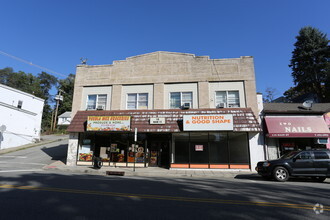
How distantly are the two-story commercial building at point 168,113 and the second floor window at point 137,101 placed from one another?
0.08 m

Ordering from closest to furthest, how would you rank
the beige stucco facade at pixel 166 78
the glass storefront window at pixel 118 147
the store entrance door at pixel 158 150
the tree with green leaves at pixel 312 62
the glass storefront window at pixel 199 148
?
1. the glass storefront window at pixel 199 148
2. the beige stucco facade at pixel 166 78
3. the glass storefront window at pixel 118 147
4. the store entrance door at pixel 158 150
5. the tree with green leaves at pixel 312 62

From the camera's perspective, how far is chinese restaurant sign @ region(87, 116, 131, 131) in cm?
1465

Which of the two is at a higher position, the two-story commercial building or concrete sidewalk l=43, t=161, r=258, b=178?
the two-story commercial building

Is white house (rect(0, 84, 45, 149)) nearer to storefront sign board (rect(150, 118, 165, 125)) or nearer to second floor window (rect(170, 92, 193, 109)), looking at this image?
storefront sign board (rect(150, 118, 165, 125))

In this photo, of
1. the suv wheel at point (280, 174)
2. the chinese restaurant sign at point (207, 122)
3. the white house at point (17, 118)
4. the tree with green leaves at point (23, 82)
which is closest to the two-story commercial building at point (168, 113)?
the chinese restaurant sign at point (207, 122)

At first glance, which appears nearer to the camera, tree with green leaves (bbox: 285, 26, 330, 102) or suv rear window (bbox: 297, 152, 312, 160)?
suv rear window (bbox: 297, 152, 312, 160)

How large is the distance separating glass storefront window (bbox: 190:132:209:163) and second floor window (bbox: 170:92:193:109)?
8.62ft

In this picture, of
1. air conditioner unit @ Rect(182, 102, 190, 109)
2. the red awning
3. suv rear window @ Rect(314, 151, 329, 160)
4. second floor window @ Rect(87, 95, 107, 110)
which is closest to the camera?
suv rear window @ Rect(314, 151, 329, 160)

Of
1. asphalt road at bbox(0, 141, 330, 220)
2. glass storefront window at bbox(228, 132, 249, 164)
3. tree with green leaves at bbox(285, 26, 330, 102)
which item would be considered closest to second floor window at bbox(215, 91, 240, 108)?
glass storefront window at bbox(228, 132, 249, 164)

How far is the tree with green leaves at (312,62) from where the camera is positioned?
33.4 m

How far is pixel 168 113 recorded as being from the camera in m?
14.8

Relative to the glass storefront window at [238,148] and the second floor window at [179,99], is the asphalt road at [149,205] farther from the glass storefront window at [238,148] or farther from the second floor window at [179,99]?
the second floor window at [179,99]

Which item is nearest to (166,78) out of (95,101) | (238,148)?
(95,101)

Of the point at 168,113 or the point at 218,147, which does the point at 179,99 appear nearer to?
the point at 168,113
